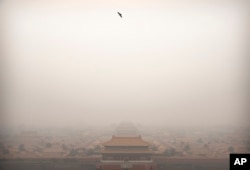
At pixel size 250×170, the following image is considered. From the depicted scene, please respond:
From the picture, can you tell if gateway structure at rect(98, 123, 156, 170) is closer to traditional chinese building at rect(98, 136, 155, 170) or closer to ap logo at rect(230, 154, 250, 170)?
traditional chinese building at rect(98, 136, 155, 170)

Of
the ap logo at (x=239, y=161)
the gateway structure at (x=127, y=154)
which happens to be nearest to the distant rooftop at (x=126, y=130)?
the gateway structure at (x=127, y=154)

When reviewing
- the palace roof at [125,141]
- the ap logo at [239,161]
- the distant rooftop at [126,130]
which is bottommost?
the ap logo at [239,161]

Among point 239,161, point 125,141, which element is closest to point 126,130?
point 125,141

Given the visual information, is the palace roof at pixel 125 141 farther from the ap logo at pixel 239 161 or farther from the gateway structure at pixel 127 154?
the ap logo at pixel 239 161

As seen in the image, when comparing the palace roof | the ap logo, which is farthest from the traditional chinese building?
the ap logo

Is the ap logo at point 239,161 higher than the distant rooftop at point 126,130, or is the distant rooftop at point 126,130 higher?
the distant rooftop at point 126,130

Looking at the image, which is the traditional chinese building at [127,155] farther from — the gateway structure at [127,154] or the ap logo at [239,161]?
the ap logo at [239,161]
